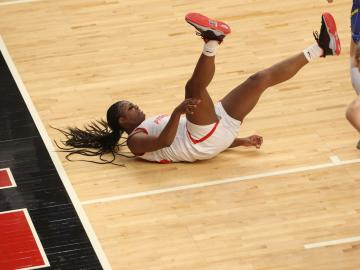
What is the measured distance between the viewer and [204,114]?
20.5ft

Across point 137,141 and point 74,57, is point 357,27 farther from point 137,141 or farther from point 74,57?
point 74,57

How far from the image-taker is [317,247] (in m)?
5.64

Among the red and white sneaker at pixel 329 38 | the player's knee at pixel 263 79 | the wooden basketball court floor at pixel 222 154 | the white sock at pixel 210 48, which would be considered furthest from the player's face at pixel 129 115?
the red and white sneaker at pixel 329 38

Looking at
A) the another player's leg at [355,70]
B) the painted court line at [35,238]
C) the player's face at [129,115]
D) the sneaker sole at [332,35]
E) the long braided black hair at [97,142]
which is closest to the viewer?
the another player's leg at [355,70]

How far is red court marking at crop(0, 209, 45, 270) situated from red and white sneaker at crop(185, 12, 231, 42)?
1.56 meters

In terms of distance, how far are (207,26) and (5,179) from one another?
1.64 meters

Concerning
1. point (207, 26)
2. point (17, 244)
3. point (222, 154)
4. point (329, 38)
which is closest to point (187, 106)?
point (207, 26)

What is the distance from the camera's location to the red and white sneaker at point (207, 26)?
6133mm

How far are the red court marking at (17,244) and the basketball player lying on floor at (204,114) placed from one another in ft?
2.77

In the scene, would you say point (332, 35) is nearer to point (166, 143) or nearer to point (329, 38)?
point (329, 38)

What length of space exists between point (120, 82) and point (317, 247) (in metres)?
2.60

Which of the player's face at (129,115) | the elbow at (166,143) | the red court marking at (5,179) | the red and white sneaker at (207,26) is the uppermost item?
the red and white sneaker at (207,26)

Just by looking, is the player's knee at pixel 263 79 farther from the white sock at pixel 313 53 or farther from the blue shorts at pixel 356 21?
the blue shorts at pixel 356 21

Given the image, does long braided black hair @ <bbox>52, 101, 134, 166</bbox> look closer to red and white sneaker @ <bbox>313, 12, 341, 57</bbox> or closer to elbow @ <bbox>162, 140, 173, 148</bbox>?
elbow @ <bbox>162, 140, 173, 148</bbox>
